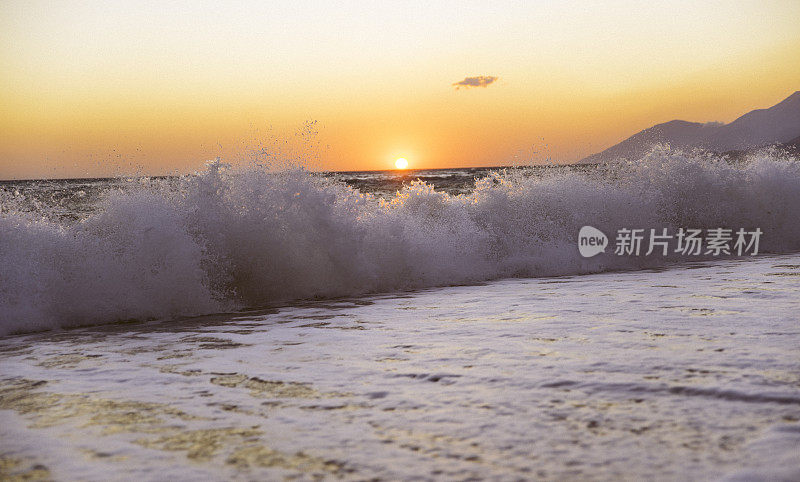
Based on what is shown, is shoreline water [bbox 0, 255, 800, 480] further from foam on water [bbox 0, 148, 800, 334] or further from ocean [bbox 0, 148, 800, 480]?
foam on water [bbox 0, 148, 800, 334]

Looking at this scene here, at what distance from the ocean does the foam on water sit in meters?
0.03

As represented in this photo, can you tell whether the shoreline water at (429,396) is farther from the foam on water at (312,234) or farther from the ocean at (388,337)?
the foam on water at (312,234)

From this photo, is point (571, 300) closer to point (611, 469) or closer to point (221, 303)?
point (221, 303)

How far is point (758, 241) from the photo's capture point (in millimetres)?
12602

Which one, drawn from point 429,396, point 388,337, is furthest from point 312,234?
point 429,396

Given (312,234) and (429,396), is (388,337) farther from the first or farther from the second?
(312,234)

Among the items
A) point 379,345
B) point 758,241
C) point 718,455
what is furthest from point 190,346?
point 758,241

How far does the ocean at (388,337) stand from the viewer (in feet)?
8.62

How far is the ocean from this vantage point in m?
2.63

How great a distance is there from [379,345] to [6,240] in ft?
16.4

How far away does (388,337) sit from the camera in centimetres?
518

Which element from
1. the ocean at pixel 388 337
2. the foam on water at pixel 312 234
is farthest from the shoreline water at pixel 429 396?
the foam on water at pixel 312 234

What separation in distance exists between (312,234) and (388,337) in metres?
4.26

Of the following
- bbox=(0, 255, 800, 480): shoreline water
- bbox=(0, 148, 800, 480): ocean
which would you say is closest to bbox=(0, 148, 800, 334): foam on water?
bbox=(0, 148, 800, 480): ocean
